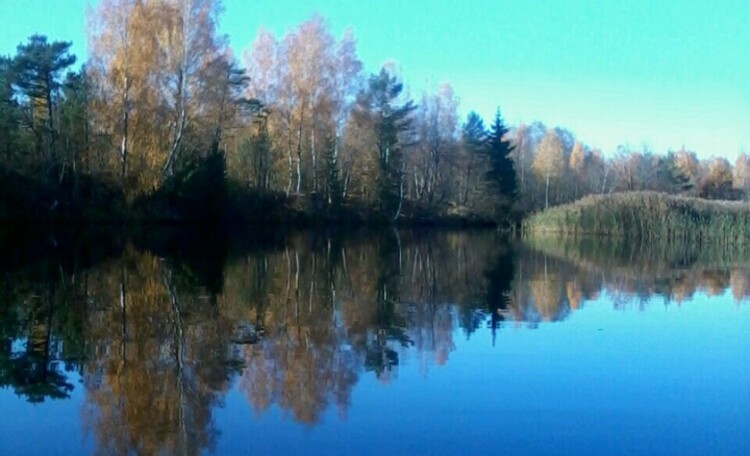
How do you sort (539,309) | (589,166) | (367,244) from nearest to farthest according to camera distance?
(539,309)
(367,244)
(589,166)

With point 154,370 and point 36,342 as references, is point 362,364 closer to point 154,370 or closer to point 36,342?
point 154,370

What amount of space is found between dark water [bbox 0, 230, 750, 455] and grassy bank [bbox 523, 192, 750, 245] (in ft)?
68.4

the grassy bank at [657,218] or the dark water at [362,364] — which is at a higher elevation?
the grassy bank at [657,218]

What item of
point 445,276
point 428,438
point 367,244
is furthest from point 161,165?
point 428,438

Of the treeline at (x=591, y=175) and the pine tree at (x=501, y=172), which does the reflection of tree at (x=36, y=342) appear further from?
the treeline at (x=591, y=175)

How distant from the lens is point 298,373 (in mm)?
7117

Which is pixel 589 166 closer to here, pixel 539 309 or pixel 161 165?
pixel 161 165

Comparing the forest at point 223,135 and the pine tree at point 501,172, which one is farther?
the pine tree at point 501,172

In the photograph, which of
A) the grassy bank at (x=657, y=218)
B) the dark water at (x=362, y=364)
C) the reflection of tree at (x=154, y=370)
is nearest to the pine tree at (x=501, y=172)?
the grassy bank at (x=657, y=218)

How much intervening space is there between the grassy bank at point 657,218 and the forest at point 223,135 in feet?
26.3

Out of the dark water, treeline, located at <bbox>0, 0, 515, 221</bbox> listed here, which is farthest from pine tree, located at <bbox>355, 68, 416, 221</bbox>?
the dark water

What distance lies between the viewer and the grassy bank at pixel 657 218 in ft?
114

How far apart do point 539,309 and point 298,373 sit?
592cm

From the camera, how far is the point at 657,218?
117ft
